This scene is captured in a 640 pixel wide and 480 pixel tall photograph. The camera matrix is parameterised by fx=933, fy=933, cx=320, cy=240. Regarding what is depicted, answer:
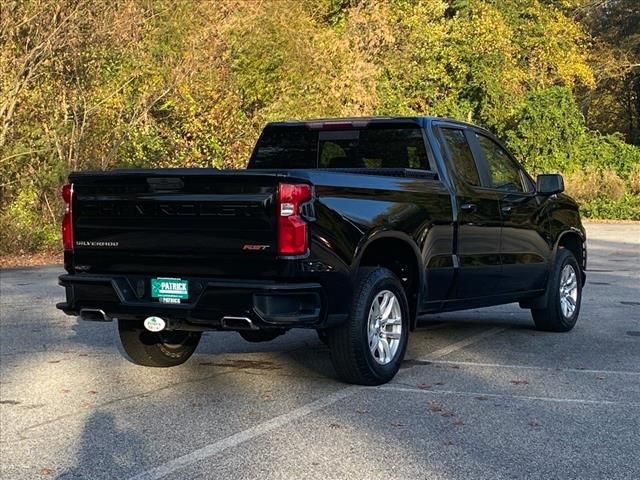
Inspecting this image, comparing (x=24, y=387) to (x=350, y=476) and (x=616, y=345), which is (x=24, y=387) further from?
(x=616, y=345)

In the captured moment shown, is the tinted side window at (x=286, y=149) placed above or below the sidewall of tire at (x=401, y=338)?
above

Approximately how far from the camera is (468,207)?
307 inches

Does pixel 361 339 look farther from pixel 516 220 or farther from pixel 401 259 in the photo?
pixel 516 220

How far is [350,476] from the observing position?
15.2 feet

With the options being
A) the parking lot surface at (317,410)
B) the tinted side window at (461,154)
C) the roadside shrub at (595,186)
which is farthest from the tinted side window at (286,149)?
the roadside shrub at (595,186)

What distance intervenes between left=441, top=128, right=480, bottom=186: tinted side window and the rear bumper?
7.42 ft

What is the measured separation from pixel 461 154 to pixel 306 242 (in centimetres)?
258

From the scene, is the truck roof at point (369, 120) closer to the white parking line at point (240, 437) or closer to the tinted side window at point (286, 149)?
the tinted side window at point (286, 149)

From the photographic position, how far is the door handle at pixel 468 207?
7723 mm

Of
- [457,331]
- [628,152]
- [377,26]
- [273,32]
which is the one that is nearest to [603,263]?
[457,331]

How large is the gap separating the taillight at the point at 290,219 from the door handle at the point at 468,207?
220cm

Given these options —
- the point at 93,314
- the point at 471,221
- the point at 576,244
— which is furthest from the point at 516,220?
the point at 93,314

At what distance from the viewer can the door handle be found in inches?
304

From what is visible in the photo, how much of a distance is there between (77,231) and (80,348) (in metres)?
2.16
